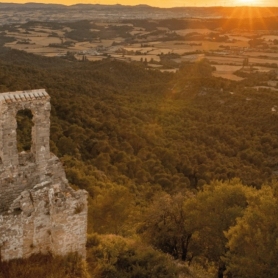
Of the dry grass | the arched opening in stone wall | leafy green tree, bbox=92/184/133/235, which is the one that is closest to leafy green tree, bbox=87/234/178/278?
the dry grass

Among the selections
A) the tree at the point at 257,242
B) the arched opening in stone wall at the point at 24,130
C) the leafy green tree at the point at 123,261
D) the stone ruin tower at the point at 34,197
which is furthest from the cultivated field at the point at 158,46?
the stone ruin tower at the point at 34,197

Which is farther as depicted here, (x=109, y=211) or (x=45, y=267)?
(x=109, y=211)

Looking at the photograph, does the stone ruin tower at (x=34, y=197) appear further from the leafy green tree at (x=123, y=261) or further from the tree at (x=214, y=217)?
the tree at (x=214, y=217)

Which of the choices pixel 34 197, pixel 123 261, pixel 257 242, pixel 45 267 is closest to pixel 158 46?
pixel 257 242

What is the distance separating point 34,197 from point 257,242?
27.5 ft

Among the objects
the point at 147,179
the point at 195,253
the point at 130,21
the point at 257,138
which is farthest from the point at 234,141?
the point at 130,21

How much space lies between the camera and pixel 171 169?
38281 millimetres

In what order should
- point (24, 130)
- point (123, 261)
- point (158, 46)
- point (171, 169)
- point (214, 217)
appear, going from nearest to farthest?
1. point (123, 261)
2. point (214, 217)
3. point (24, 130)
4. point (171, 169)
5. point (158, 46)

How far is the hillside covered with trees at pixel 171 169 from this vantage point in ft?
48.4

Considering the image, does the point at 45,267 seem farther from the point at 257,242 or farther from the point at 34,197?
the point at 257,242

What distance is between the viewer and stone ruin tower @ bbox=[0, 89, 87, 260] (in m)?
11.3

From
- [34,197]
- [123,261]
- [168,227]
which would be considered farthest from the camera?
[168,227]

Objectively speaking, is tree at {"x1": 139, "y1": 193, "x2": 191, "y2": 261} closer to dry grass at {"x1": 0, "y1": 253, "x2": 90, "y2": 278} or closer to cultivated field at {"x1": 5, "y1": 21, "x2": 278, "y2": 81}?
dry grass at {"x1": 0, "y1": 253, "x2": 90, "y2": 278}

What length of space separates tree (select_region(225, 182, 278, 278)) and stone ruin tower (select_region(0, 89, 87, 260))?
6.28 m
